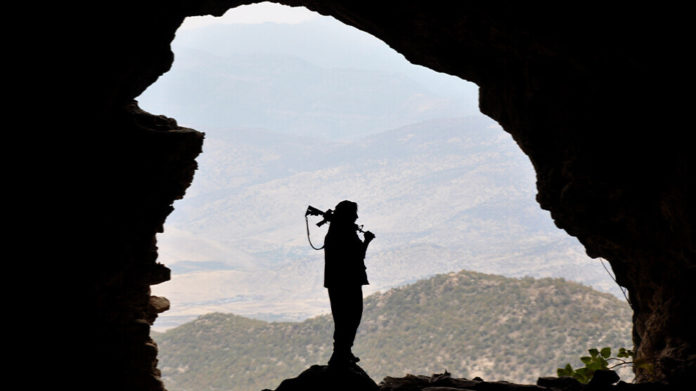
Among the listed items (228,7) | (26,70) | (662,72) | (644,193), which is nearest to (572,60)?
(662,72)

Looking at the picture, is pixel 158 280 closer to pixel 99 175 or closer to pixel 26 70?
pixel 99 175

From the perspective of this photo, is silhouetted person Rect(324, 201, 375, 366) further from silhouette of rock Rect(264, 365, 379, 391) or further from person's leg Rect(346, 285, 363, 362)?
silhouette of rock Rect(264, 365, 379, 391)

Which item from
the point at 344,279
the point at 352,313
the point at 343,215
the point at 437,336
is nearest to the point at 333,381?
the point at 352,313

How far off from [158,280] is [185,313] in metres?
179

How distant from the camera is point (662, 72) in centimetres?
1154

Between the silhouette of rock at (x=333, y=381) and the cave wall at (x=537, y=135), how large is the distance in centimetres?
472

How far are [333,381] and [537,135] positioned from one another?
7847 millimetres

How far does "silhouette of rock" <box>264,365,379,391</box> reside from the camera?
33.8ft

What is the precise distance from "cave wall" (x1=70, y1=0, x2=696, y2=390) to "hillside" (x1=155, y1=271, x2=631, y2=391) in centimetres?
3309

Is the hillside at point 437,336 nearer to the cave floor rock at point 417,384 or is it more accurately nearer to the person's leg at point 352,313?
the cave floor rock at point 417,384

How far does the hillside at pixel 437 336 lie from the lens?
168 ft

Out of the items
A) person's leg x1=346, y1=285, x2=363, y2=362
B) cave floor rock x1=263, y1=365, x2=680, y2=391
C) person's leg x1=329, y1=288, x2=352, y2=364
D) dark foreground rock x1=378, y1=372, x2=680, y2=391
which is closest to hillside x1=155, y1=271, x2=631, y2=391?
dark foreground rock x1=378, y1=372, x2=680, y2=391

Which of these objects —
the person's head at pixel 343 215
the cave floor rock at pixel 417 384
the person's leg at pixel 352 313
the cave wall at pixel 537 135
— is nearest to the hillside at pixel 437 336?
the cave wall at pixel 537 135

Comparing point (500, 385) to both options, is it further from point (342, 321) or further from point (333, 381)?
point (333, 381)
